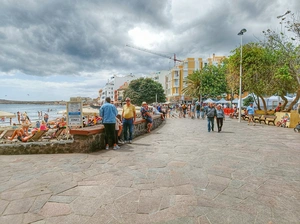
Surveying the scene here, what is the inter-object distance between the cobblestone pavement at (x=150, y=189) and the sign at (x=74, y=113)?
2.88m

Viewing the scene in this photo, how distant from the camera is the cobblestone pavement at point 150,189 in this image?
8.46ft

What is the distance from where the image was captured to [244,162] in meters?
4.92

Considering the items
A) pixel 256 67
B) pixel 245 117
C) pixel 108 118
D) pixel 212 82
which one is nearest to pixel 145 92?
pixel 212 82

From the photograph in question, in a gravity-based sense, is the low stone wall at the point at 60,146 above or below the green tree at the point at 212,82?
below

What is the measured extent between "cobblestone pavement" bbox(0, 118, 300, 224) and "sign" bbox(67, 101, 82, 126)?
288 centimetres

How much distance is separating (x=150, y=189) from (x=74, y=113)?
5.90m

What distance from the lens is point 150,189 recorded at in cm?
332

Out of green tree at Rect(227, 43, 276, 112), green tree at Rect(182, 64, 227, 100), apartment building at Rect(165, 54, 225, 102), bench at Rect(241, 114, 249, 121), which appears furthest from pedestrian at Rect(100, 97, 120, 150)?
apartment building at Rect(165, 54, 225, 102)

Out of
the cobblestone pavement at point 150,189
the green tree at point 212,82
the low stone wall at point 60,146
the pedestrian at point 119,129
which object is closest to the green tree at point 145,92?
the green tree at point 212,82

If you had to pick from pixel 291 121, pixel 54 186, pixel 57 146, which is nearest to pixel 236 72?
pixel 291 121

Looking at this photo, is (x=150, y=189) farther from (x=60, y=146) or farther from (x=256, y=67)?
(x=256, y=67)

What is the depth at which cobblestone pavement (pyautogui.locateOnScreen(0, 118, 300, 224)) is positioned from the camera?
2.58 meters

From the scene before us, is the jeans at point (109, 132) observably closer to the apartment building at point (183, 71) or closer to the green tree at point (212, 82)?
the green tree at point (212, 82)

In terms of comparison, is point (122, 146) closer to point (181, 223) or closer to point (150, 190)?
point (150, 190)
